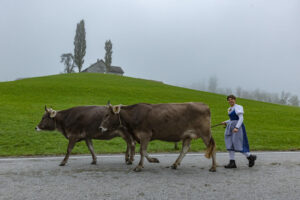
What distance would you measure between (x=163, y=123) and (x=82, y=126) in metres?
2.67

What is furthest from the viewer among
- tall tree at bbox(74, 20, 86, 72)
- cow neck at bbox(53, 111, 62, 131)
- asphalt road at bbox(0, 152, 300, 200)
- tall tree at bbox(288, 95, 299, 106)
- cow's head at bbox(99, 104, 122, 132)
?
tall tree at bbox(288, 95, 299, 106)

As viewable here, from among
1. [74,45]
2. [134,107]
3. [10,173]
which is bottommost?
[10,173]

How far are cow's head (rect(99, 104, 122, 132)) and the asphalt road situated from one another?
1.20m

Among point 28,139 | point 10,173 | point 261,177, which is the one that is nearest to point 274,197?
point 261,177

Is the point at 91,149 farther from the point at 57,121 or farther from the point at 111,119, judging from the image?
the point at 57,121

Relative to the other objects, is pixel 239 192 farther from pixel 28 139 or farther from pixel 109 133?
pixel 28 139

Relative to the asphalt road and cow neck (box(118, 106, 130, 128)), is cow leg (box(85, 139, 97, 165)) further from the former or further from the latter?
cow neck (box(118, 106, 130, 128))

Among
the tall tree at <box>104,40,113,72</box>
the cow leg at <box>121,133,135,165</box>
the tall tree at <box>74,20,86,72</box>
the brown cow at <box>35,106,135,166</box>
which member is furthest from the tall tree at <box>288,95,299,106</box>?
the brown cow at <box>35,106,135,166</box>

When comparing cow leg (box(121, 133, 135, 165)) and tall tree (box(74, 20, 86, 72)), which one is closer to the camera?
cow leg (box(121, 133, 135, 165))

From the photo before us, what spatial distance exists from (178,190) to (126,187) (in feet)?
3.60

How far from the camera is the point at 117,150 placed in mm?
11648

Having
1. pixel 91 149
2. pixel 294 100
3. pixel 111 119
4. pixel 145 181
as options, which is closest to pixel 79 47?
pixel 91 149

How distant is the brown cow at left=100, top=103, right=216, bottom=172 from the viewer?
763cm

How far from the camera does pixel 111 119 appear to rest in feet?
25.7
